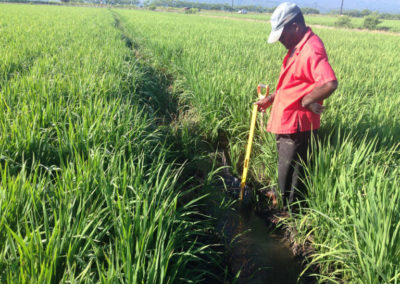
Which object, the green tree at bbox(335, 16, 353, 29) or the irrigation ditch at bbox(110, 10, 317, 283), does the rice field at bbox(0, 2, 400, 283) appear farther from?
the green tree at bbox(335, 16, 353, 29)

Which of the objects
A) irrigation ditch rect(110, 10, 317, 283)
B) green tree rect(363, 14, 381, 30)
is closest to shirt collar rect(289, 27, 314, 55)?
irrigation ditch rect(110, 10, 317, 283)

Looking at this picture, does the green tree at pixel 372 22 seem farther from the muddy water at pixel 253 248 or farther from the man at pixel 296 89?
the muddy water at pixel 253 248

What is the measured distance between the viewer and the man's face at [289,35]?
181cm

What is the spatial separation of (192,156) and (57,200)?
160 centimetres

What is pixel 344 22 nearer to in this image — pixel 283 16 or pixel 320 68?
pixel 283 16

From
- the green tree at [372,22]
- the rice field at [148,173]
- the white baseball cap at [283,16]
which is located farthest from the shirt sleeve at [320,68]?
the green tree at [372,22]

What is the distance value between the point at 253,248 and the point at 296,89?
1.21 meters

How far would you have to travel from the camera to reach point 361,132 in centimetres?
255

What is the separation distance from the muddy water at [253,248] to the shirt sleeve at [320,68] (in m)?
1.14

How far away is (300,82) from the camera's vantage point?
6.23 ft

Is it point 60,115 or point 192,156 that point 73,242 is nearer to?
point 60,115

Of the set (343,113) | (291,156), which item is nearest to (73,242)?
(291,156)

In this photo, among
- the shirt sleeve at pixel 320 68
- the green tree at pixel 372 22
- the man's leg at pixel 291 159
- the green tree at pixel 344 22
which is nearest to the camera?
the shirt sleeve at pixel 320 68

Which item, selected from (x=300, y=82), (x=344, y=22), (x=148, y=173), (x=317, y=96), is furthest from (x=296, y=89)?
(x=344, y=22)
